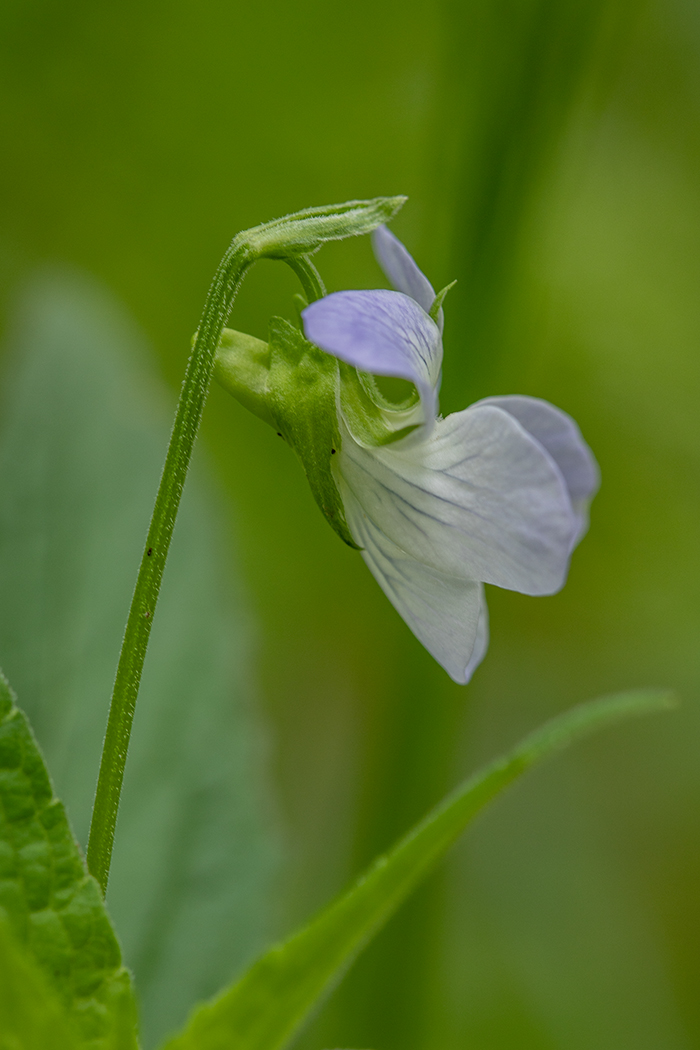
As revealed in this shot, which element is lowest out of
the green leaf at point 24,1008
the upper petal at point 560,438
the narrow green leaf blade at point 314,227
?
the green leaf at point 24,1008

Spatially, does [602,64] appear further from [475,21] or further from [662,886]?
[662,886]

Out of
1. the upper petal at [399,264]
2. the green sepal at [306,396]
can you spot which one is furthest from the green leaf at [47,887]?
the upper petal at [399,264]

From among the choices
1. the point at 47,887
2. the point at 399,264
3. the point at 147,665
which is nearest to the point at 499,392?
the point at 147,665

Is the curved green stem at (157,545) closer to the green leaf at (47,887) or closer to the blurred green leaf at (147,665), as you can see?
the green leaf at (47,887)

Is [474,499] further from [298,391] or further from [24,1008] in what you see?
[24,1008]

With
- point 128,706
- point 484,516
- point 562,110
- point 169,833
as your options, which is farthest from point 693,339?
point 128,706
